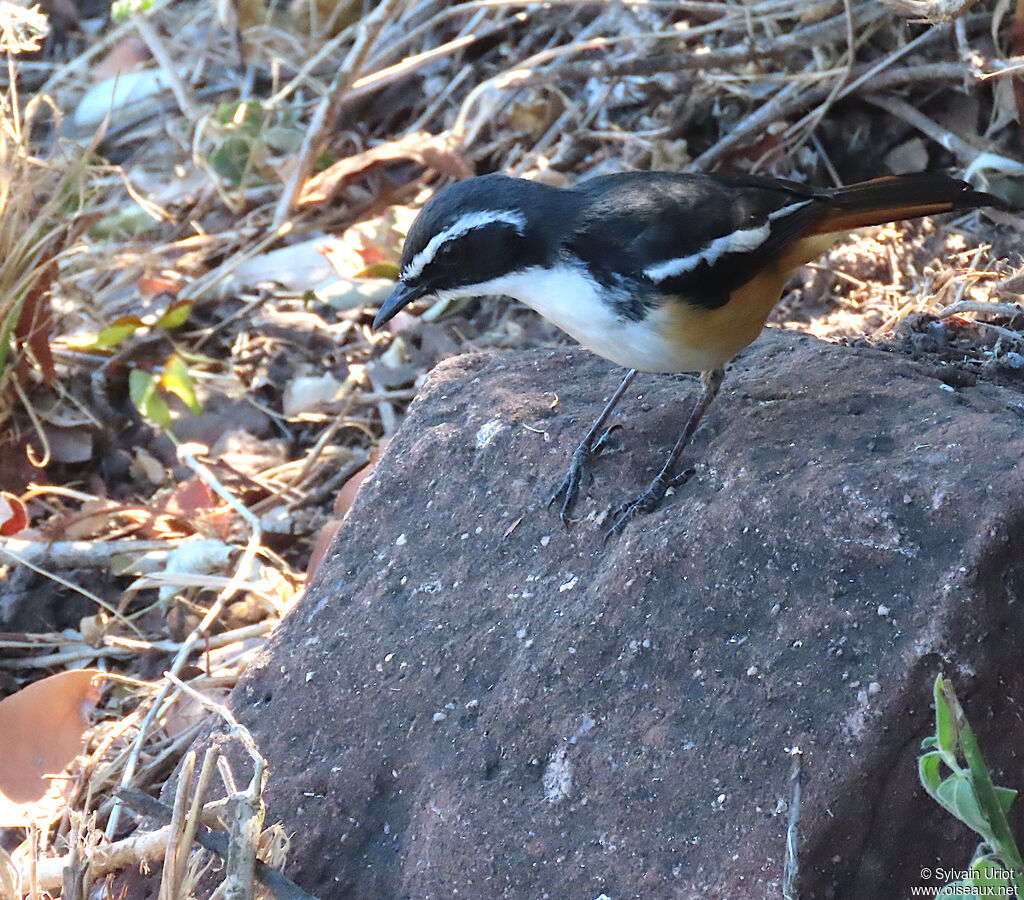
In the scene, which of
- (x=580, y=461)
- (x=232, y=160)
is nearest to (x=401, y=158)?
(x=232, y=160)

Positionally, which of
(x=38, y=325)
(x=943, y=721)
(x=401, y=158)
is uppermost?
(x=943, y=721)

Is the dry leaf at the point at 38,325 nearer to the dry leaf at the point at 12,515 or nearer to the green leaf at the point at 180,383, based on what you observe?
the green leaf at the point at 180,383

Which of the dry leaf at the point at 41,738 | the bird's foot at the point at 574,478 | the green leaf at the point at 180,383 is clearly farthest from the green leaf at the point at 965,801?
the green leaf at the point at 180,383

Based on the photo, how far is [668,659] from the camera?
2.46 m

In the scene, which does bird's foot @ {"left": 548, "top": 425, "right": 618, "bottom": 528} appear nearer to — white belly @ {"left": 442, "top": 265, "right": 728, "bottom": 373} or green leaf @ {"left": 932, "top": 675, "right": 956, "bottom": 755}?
white belly @ {"left": 442, "top": 265, "right": 728, "bottom": 373}

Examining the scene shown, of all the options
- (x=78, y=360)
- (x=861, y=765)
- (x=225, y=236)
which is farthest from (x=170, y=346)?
(x=861, y=765)

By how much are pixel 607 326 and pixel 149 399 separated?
8.26 ft

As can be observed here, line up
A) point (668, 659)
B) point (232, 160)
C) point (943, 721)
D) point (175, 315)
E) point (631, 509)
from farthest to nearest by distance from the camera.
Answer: point (232, 160)
point (175, 315)
point (631, 509)
point (668, 659)
point (943, 721)

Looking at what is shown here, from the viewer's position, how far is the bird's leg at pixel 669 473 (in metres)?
2.91

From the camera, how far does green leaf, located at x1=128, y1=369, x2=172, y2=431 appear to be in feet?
15.4

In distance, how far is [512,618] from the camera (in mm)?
2746

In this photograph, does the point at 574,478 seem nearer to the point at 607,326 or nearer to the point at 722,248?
the point at 607,326

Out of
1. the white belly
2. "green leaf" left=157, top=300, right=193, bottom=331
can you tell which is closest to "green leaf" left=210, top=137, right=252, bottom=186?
"green leaf" left=157, top=300, right=193, bottom=331

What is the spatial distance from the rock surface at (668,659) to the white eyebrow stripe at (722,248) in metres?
0.44
